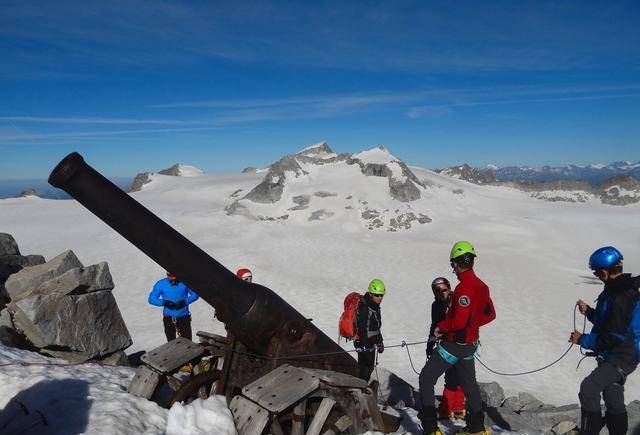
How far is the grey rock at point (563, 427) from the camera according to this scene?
7492 mm

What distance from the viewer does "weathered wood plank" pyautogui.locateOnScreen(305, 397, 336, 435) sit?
4.69m

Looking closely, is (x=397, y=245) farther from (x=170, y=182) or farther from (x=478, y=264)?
(x=170, y=182)

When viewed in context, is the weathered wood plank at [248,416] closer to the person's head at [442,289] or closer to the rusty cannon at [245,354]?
the rusty cannon at [245,354]

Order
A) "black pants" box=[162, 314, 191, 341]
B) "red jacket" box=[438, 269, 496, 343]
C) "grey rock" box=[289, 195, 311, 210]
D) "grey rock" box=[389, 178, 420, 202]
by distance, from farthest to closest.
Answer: "grey rock" box=[389, 178, 420, 202] → "grey rock" box=[289, 195, 311, 210] → "black pants" box=[162, 314, 191, 341] → "red jacket" box=[438, 269, 496, 343]

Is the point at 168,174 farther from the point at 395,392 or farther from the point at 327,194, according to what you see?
the point at 395,392

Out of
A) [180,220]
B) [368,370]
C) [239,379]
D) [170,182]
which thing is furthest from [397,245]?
[170,182]

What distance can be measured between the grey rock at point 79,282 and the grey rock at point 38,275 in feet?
2.69

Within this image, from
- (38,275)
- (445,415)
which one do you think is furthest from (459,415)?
(38,275)

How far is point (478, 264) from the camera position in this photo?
25750 mm

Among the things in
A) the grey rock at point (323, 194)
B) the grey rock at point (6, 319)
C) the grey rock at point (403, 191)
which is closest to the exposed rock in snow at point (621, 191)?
the grey rock at point (403, 191)

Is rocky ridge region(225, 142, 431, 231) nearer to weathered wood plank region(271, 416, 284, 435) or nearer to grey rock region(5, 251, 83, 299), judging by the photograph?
grey rock region(5, 251, 83, 299)

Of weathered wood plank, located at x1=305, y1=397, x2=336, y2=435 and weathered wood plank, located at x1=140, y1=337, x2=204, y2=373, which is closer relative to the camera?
weathered wood plank, located at x1=305, y1=397, x2=336, y2=435

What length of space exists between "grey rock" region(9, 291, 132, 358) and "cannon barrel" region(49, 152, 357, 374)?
399 cm

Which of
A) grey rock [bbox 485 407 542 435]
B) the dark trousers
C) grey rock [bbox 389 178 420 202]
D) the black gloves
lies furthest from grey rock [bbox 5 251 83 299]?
grey rock [bbox 389 178 420 202]
